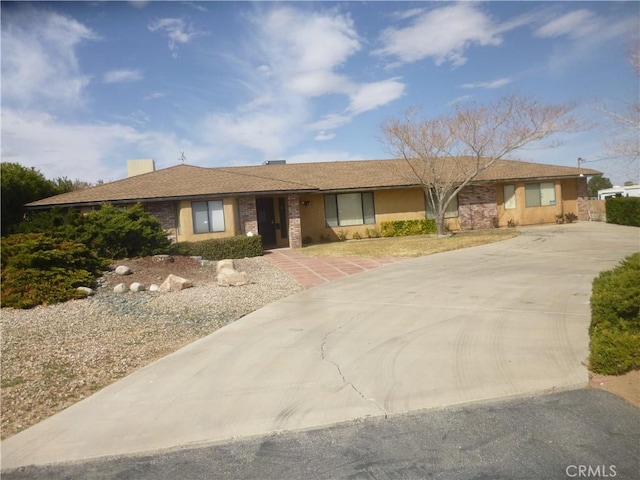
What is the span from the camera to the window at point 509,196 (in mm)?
23703

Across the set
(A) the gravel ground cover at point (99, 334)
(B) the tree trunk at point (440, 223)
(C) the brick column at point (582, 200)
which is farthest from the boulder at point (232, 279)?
(C) the brick column at point (582, 200)

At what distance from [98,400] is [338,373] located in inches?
99.4

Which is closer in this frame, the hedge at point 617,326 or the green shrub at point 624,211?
the hedge at point 617,326

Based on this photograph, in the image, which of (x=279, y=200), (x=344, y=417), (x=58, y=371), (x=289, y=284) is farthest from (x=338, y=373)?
(x=279, y=200)

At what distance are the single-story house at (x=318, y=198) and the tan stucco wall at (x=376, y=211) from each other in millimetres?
49

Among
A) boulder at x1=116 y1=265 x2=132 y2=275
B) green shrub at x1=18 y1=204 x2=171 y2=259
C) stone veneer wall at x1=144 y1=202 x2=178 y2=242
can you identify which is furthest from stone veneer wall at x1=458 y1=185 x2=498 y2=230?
boulder at x1=116 y1=265 x2=132 y2=275

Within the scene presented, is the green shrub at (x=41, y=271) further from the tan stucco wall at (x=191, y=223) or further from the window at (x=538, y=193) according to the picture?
the window at (x=538, y=193)

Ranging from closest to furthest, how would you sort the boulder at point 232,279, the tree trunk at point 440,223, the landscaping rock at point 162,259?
the boulder at point 232,279 < the landscaping rock at point 162,259 < the tree trunk at point 440,223

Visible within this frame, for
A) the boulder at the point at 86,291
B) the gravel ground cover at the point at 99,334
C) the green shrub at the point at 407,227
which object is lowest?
the gravel ground cover at the point at 99,334

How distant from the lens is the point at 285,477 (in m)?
3.04

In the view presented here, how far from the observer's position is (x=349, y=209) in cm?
2194

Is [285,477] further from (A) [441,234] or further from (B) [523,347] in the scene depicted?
(A) [441,234]

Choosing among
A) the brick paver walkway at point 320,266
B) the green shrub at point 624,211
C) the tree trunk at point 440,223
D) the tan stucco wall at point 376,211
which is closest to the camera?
the brick paver walkway at point 320,266

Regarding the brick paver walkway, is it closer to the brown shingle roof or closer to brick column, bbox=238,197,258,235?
brick column, bbox=238,197,258,235
